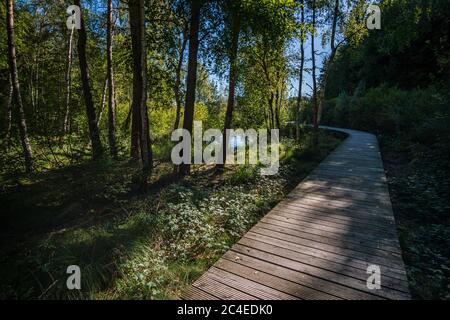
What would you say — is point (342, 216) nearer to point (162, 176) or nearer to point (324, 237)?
point (324, 237)

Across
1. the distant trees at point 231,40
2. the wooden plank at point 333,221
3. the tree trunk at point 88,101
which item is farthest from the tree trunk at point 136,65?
the wooden plank at point 333,221

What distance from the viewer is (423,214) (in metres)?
4.74

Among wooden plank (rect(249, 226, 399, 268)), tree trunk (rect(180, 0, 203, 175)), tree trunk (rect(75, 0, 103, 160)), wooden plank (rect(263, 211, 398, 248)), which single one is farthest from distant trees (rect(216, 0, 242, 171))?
wooden plank (rect(249, 226, 399, 268))

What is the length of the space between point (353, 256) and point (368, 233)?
0.83m

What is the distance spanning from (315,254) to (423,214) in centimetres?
299

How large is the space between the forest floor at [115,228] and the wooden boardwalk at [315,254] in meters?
0.35

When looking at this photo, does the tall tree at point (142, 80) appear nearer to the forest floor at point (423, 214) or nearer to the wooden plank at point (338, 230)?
the wooden plank at point (338, 230)

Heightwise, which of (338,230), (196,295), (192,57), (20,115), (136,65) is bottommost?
(196,295)

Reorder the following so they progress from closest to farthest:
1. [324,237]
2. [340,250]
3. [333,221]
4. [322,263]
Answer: [322,263]
[340,250]
[324,237]
[333,221]

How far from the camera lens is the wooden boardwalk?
275 cm

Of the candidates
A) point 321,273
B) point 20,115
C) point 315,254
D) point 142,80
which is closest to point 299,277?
point 321,273
